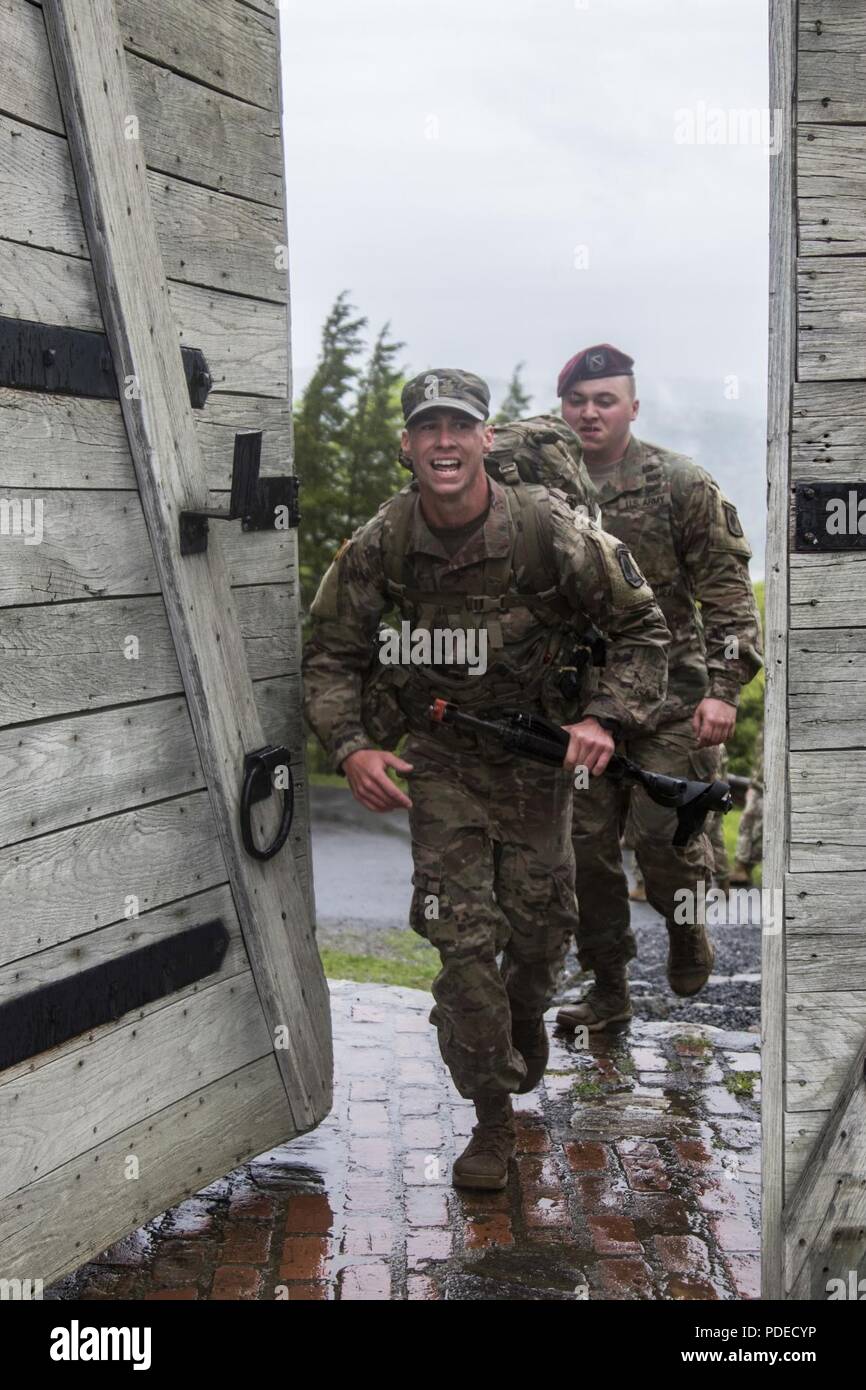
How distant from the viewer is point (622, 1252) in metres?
4.22

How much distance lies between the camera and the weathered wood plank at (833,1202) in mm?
3576

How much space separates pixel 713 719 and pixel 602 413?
1.23m

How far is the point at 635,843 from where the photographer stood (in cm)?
599

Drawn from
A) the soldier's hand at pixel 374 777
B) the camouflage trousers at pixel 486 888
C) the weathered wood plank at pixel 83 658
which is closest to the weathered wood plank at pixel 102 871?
the weathered wood plank at pixel 83 658

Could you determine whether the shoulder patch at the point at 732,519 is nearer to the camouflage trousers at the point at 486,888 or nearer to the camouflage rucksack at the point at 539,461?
the camouflage rucksack at the point at 539,461

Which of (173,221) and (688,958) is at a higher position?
(173,221)

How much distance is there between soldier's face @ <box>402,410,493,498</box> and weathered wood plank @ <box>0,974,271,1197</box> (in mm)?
1488

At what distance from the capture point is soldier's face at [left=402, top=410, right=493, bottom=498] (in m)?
4.56

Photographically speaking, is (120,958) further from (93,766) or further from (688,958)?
(688,958)

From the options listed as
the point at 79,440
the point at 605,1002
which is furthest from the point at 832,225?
the point at 605,1002

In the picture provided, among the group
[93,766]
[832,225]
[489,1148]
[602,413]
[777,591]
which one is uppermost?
[832,225]

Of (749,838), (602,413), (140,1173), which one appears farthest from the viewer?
(749,838)
